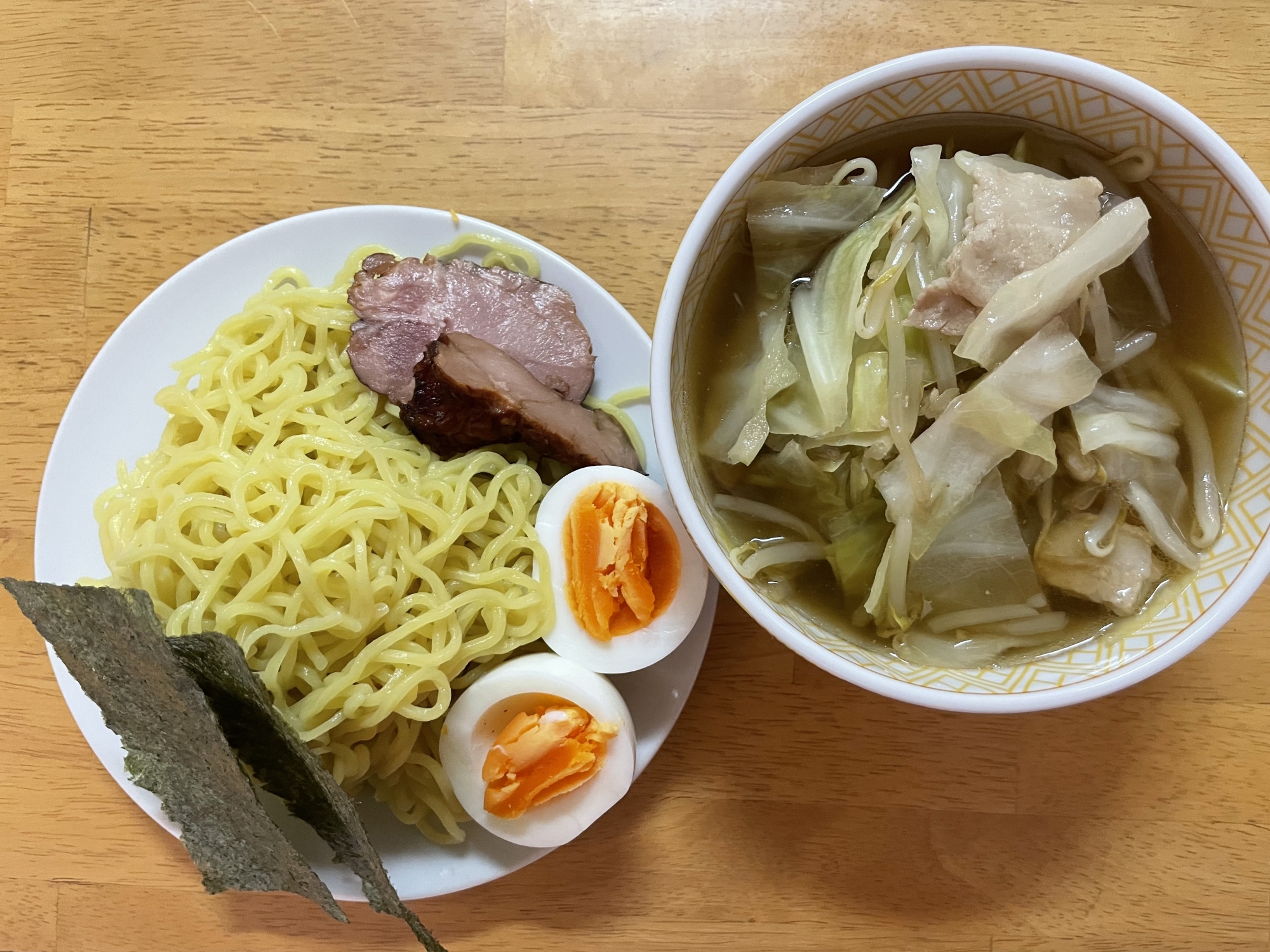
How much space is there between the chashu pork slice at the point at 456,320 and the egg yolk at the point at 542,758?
46 centimetres

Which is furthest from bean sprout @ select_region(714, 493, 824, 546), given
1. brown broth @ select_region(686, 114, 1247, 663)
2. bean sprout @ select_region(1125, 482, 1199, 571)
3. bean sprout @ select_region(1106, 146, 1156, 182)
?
bean sprout @ select_region(1106, 146, 1156, 182)

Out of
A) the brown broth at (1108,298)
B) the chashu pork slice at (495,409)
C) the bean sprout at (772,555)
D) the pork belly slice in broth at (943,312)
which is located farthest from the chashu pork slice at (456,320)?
the pork belly slice in broth at (943,312)

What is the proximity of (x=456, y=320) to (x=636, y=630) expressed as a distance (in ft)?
1.69

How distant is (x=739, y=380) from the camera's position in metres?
1.01

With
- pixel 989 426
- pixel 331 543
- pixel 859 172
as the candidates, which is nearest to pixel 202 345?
pixel 331 543

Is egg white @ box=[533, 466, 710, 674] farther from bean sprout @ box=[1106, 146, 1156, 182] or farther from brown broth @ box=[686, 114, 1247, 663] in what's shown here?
bean sprout @ box=[1106, 146, 1156, 182]

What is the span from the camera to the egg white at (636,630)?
3.80ft

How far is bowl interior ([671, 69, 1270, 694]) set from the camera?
871 millimetres

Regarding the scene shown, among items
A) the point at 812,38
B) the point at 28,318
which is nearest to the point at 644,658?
the point at 812,38

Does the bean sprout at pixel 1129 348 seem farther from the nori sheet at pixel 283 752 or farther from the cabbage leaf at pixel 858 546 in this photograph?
the nori sheet at pixel 283 752

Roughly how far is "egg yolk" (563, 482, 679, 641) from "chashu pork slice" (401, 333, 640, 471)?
0.23ft

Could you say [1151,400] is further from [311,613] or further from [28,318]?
[28,318]

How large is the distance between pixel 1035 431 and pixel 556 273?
691 mm

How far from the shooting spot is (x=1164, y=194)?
929mm
